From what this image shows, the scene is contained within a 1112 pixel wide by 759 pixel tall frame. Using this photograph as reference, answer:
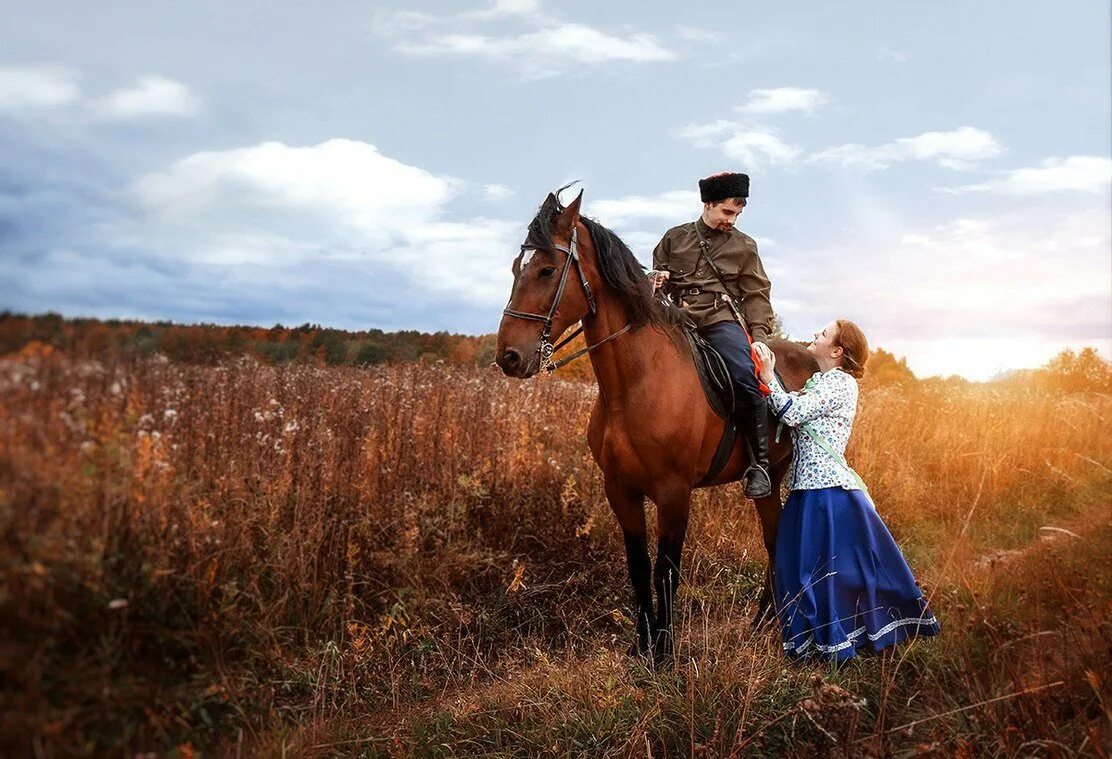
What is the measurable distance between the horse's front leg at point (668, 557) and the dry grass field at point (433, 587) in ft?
0.67

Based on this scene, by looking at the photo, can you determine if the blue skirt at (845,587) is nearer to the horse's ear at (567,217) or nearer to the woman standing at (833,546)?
the woman standing at (833,546)

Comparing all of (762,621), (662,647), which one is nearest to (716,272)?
(762,621)

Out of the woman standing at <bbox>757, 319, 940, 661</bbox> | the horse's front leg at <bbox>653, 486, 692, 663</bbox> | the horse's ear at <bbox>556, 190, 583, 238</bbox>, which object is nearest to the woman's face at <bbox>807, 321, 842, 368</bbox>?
the woman standing at <bbox>757, 319, 940, 661</bbox>

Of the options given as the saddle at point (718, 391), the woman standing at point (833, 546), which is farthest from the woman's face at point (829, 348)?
the saddle at point (718, 391)

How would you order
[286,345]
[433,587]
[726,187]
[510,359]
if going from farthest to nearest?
[433,587], [726,187], [286,345], [510,359]

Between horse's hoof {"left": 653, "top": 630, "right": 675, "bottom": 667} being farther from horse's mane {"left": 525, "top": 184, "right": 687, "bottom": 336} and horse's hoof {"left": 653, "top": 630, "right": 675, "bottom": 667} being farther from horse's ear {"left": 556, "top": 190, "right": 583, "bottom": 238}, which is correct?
horse's ear {"left": 556, "top": 190, "right": 583, "bottom": 238}

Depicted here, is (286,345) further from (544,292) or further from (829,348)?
(829,348)

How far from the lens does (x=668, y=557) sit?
14.1 ft

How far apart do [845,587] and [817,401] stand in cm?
107

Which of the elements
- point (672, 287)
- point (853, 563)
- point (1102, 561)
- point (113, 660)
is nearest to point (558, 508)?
point (672, 287)

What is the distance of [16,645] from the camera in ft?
4.78

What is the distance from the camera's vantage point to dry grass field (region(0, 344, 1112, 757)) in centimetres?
161

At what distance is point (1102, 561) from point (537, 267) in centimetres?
389

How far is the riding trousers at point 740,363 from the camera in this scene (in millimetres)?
4602
